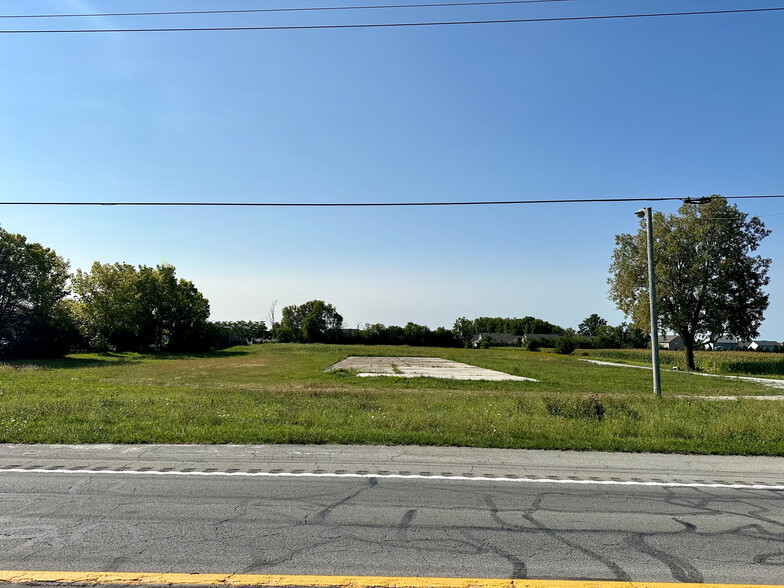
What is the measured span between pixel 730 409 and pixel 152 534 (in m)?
14.3

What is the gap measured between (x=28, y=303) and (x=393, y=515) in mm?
57507

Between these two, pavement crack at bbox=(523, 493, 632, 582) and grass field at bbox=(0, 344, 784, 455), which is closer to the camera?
pavement crack at bbox=(523, 493, 632, 582)

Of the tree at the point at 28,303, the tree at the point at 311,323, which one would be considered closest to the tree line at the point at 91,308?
the tree at the point at 28,303

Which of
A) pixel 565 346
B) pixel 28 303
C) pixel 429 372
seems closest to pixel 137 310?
pixel 28 303

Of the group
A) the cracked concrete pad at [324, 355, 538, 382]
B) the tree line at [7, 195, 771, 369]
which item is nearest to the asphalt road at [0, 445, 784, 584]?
the cracked concrete pad at [324, 355, 538, 382]

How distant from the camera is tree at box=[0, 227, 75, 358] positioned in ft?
159

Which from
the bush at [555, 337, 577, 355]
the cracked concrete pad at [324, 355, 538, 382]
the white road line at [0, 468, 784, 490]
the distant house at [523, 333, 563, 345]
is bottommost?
the cracked concrete pad at [324, 355, 538, 382]

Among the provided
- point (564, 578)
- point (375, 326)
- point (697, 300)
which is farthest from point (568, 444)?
point (375, 326)

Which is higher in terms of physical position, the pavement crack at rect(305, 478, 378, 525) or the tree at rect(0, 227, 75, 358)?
the tree at rect(0, 227, 75, 358)

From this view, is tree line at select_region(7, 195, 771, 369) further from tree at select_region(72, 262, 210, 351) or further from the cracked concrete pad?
the cracked concrete pad

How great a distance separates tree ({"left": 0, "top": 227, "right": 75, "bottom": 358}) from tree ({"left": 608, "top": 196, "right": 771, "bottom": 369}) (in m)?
54.4

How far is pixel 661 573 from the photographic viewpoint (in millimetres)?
4242

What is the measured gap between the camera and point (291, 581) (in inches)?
157

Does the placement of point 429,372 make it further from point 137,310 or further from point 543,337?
point 543,337
